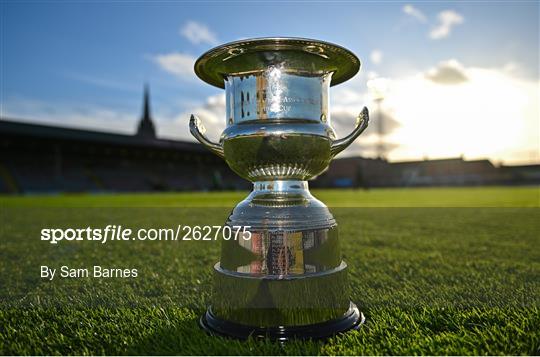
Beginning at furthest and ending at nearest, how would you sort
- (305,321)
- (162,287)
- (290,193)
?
(162,287), (290,193), (305,321)

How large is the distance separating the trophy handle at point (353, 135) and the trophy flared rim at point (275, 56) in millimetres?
202

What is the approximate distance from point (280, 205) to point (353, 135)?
39 centimetres

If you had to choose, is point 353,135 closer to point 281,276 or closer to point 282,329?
point 281,276

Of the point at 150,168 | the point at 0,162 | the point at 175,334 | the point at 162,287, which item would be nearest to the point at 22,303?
the point at 162,287

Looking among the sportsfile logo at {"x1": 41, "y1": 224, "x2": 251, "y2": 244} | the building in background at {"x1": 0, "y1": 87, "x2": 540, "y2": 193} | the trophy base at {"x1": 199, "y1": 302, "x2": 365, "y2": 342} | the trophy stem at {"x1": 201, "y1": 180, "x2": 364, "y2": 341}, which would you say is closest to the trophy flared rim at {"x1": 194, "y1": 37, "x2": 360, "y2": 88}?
the trophy stem at {"x1": 201, "y1": 180, "x2": 364, "y2": 341}

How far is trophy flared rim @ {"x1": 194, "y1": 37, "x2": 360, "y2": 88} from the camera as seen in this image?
53.1 inches

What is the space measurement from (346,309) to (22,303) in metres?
1.49

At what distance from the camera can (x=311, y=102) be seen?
4.73ft

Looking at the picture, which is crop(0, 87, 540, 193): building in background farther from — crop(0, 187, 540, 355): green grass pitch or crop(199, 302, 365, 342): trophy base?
crop(199, 302, 365, 342): trophy base

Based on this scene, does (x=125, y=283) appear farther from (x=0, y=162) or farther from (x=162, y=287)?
(x=0, y=162)

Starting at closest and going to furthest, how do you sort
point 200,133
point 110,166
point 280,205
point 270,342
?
point 270,342 < point 280,205 < point 200,133 < point 110,166

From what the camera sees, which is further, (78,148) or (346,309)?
(78,148)

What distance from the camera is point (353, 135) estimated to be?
1.52 metres

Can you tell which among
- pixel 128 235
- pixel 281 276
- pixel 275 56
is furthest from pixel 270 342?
pixel 128 235
